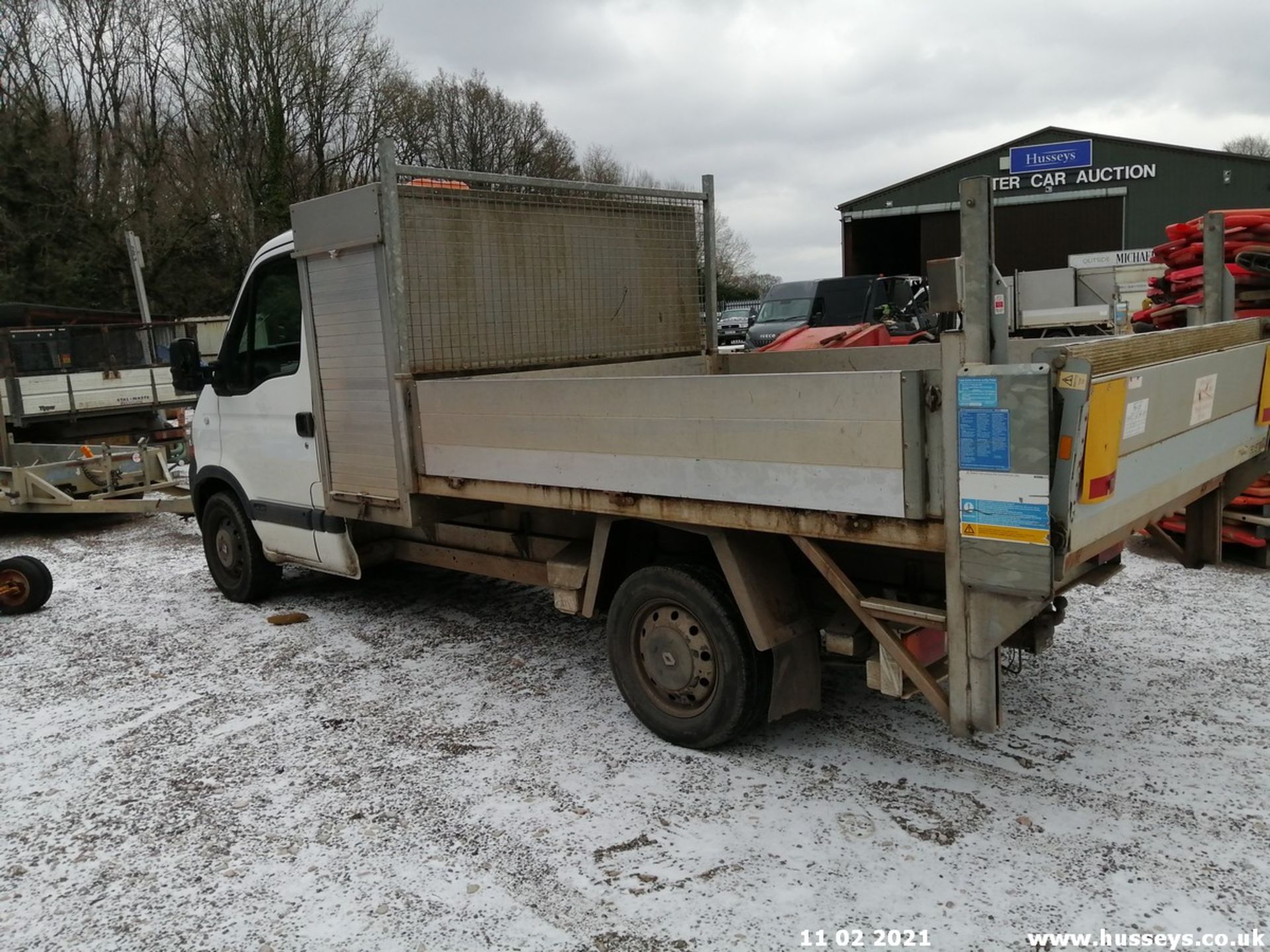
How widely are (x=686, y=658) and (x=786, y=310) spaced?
19.2 m

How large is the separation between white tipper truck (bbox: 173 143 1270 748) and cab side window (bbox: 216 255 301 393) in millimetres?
24

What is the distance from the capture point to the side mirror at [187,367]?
638 centimetres

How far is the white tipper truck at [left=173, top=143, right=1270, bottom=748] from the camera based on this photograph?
9.78 feet

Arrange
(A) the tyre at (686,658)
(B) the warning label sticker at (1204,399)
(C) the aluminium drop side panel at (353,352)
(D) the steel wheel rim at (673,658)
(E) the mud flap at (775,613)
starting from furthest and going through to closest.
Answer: (C) the aluminium drop side panel at (353,352)
(D) the steel wheel rim at (673,658)
(A) the tyre at (686,658)
(E) the mud flap at (775,613)
(B) the warning label sticker at (1204,399)

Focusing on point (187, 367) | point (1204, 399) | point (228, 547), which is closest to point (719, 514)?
point (1204, 399)

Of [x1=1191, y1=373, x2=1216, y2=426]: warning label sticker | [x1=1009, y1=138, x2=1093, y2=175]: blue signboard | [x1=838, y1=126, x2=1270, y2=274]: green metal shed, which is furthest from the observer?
[x1=1009, y1=138, x2=1093, y2=175]: blue signboard

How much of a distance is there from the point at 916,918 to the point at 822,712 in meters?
1.61

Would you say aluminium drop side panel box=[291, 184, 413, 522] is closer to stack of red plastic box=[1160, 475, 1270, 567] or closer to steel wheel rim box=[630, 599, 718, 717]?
steel wheel rim box=[630, 599, 718, 717]

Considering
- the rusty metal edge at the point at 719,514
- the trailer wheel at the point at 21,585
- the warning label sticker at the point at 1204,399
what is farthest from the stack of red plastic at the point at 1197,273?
the trailer wheel at the point at 21,585

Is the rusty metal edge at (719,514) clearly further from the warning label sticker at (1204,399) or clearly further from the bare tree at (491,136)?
the bare tree at (491,136)

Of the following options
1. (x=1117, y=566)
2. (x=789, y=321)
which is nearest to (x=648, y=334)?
(x=1117, y=566)

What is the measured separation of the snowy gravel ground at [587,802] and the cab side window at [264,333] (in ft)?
5.80

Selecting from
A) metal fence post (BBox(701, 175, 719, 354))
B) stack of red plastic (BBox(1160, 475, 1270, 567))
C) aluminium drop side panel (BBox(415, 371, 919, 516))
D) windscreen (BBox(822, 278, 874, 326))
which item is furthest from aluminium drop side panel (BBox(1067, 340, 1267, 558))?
windscreen (BBox(822, 278, 874, 326))

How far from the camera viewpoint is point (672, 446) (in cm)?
380
